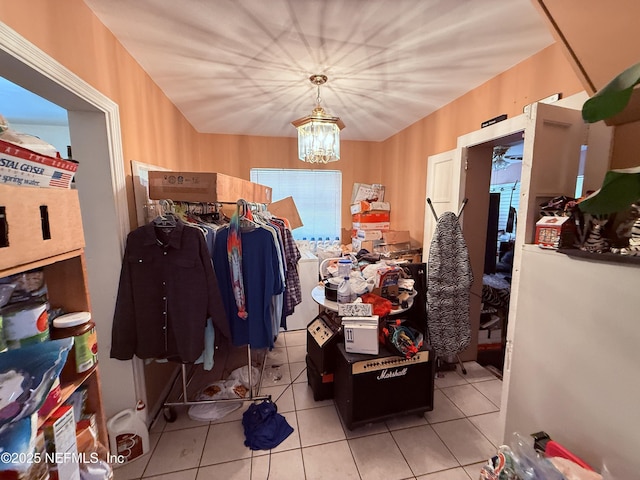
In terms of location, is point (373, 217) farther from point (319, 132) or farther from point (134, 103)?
point (134, 103)

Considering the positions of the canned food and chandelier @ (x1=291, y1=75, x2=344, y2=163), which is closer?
the canned food

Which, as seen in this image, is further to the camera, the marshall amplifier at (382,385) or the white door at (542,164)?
the marshall amplifier at (382,385)

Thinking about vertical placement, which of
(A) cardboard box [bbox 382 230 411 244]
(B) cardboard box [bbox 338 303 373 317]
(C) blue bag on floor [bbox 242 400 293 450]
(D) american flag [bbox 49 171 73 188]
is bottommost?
(C) blue bag on floor [bbox 242 400 293 450]

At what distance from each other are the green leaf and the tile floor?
1.83 meters

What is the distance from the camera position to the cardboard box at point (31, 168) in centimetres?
66

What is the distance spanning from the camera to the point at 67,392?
2.74 ft

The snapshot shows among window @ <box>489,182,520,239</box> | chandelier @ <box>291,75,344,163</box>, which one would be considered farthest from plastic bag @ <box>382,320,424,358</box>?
window @ <box>489,182,520,239</box>

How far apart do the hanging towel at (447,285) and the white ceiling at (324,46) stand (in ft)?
3.66

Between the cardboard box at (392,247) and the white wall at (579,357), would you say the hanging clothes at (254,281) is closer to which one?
the white wall at (579,357)

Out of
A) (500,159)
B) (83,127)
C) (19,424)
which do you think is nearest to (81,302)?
(19,424)

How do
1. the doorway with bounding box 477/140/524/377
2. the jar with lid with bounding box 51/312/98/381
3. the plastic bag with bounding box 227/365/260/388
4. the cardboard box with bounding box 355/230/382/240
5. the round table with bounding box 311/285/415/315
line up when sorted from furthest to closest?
the cardboard box with bounding box 355/230/382/240 < the doorway with bounding box 477/140/524/377 < the plastic bag with bounding box 227/365/260/388 < the round table with bounding box 311/285/415/315 < the jar with lid with bounding box 51/312/98/381

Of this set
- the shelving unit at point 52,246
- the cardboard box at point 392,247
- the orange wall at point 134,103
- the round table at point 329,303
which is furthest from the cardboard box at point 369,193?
the shelving unit at point 52,246

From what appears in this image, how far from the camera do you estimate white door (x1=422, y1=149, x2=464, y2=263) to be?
225 cm

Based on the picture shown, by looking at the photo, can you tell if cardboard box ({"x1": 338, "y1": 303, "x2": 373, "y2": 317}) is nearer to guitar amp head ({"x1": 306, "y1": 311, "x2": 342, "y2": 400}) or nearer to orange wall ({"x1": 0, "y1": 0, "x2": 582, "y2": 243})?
guitar amp head ({"x1": 306, "y1": 311, "x2": 342, "y2": 400})
